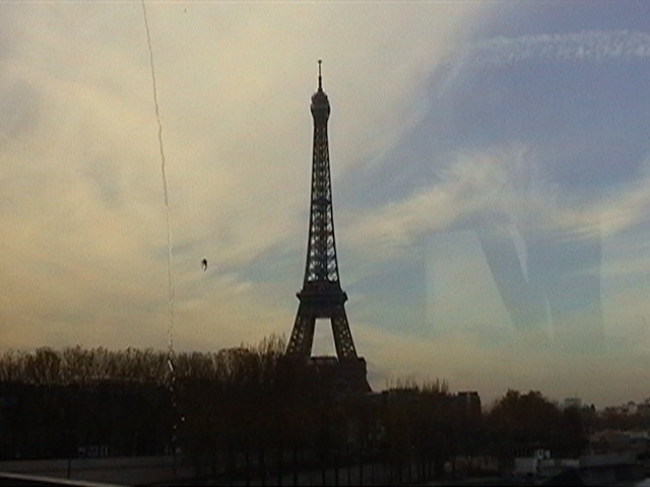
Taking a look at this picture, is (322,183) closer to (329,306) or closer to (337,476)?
(329,306)

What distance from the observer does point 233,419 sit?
3831 cm

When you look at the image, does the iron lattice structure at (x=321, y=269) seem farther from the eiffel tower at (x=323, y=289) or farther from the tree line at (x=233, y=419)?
the tree line at (x=233, y=419)

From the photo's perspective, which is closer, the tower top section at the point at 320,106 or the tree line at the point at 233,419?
the tree line at the point at 233,419

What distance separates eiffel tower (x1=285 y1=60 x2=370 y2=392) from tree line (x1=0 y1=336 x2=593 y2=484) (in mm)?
6594

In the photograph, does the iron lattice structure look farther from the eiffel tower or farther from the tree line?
the tree line

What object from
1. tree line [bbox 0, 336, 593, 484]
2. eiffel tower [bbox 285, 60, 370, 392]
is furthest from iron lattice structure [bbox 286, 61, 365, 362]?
tree line [bbox 0, 336, 593, 484]

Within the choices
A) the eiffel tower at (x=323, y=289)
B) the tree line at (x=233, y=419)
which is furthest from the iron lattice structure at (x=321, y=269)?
the tree line at (x=233, y=419)

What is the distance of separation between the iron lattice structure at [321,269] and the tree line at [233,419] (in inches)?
340

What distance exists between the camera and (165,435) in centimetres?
4338

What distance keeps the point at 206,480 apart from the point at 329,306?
3065 cm

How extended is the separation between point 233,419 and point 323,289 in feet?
80.4

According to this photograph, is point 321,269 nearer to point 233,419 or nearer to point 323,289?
point 323,289

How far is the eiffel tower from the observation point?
2335 inches

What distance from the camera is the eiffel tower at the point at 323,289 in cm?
5931
